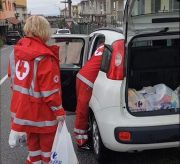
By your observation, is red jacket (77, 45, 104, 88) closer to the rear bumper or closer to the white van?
the white van

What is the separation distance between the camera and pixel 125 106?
445 centimetres

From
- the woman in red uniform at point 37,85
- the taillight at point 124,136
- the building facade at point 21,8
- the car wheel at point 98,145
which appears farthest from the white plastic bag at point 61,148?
the building facade at point 21,8

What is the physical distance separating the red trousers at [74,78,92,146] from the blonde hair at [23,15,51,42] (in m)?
1.12

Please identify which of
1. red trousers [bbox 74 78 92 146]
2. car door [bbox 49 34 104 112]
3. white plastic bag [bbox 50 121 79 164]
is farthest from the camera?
car door [bbox 49 34 104 112]

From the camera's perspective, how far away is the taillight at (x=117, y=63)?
448cm

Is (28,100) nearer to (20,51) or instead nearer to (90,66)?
(20,51)

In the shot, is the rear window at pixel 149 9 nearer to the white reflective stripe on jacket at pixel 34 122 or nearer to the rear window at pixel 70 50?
the rear window at pixel 70 50

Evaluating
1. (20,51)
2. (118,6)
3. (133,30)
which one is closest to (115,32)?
(133,30)

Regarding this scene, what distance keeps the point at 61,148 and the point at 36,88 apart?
2.09 ft

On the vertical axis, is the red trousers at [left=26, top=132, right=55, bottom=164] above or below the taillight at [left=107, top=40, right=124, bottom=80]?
below

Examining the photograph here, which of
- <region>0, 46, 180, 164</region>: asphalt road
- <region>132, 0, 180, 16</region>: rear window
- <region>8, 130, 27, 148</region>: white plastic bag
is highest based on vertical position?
<region>132, 0, 180, 16</region>: rear window

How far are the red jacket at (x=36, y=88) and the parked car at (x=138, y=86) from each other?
0.57 meters

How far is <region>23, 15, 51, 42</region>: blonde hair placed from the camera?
4387mm

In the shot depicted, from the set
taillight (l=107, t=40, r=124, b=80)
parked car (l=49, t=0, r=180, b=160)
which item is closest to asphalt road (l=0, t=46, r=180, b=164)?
parked car (l=49, t=0, r=180, b=160)
